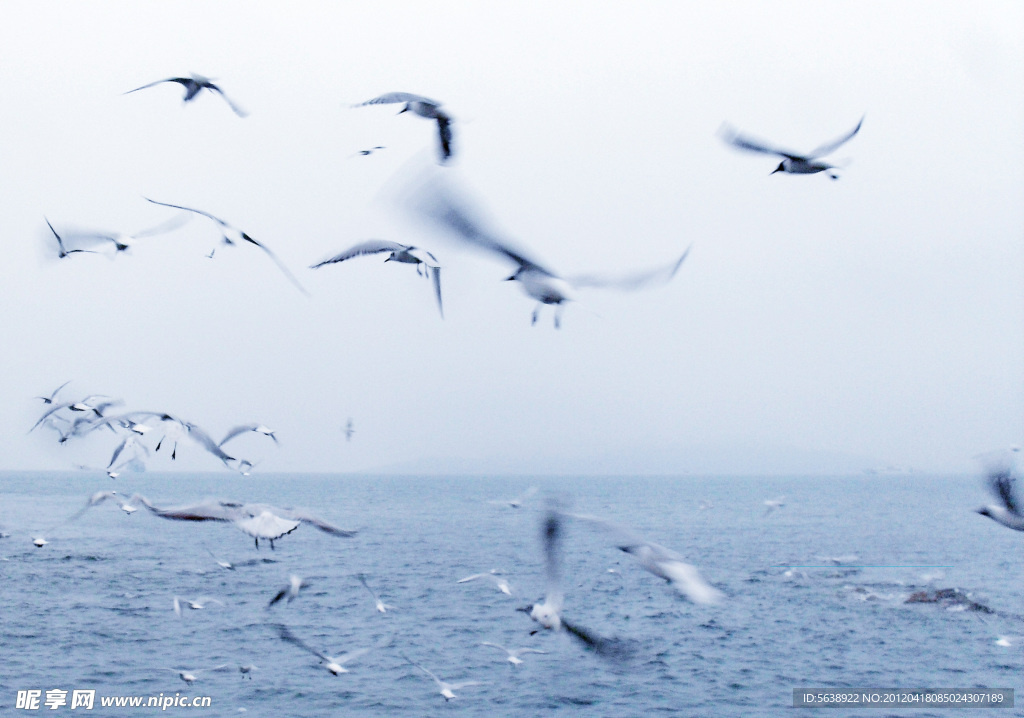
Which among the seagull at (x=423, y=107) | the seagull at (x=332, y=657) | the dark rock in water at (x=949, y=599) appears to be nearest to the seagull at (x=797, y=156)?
the seagull at (x=423, y=107)

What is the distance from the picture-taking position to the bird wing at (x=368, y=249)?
8.98 metres

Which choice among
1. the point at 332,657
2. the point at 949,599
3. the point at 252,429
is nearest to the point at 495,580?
the point at 252,429

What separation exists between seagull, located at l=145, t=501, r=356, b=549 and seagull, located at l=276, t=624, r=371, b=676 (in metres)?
7.34

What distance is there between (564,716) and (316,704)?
22.4 ft

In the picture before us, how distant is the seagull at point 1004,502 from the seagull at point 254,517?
6909 millimetres

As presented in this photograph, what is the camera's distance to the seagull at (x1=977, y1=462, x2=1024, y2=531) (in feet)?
Result: 30.2

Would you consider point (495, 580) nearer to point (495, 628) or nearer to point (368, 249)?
point (368, 249)

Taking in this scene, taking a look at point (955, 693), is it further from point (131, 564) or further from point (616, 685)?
point (131, 564)

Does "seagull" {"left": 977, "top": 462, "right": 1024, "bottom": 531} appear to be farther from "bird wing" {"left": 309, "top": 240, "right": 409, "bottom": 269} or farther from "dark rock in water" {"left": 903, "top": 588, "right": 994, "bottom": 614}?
"dark rock in water" {"left": 903, "top": 588, "right": 994, "bottom": 614}

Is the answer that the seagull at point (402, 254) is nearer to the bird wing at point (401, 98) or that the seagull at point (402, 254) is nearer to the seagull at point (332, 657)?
the bird wing at point (401, 98)

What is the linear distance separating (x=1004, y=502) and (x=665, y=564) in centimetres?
724

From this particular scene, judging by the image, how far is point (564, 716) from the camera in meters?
23.6

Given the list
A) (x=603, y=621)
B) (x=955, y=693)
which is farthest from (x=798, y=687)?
(x=603, y=621)

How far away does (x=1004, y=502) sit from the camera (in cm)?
1030
